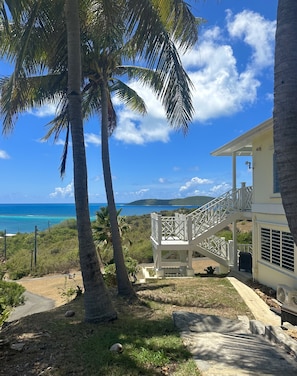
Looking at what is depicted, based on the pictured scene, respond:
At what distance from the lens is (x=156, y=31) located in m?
7.25

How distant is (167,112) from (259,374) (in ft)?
19.1

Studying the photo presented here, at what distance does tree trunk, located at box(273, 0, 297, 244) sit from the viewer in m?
3.45


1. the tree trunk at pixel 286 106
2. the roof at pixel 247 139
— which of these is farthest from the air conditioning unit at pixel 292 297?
the tree trunk at pixel 286 106

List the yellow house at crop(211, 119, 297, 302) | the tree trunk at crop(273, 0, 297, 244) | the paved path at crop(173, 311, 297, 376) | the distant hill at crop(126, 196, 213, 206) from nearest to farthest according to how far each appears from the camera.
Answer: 1. the tree trunk at crop(273, 0, 297, 244)
2. the paved path at crop(173, 311, 297, 376)
3. the yellow house at crop(211, 119, 297, 302)
4. the distant hill at crop(126, 196, 213, 206)

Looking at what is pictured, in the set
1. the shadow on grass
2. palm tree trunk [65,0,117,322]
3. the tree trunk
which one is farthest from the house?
the tree trunk

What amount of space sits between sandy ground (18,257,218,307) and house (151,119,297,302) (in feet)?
16.9

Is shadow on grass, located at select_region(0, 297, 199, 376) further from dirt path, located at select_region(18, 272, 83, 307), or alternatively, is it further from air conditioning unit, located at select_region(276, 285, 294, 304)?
dirt path, located at select_region(18, 272, 83, 307)

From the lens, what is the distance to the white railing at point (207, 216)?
15.6 metres

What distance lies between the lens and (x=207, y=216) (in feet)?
52.0

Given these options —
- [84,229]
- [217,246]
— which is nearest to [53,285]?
[217,246]

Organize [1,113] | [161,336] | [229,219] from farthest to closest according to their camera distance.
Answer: [229,219]
[1,113]
[161,336]

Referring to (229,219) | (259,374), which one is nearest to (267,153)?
(229,219)

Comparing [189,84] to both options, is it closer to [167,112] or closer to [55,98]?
[167,112]

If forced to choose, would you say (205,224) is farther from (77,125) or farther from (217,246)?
(77,125)
